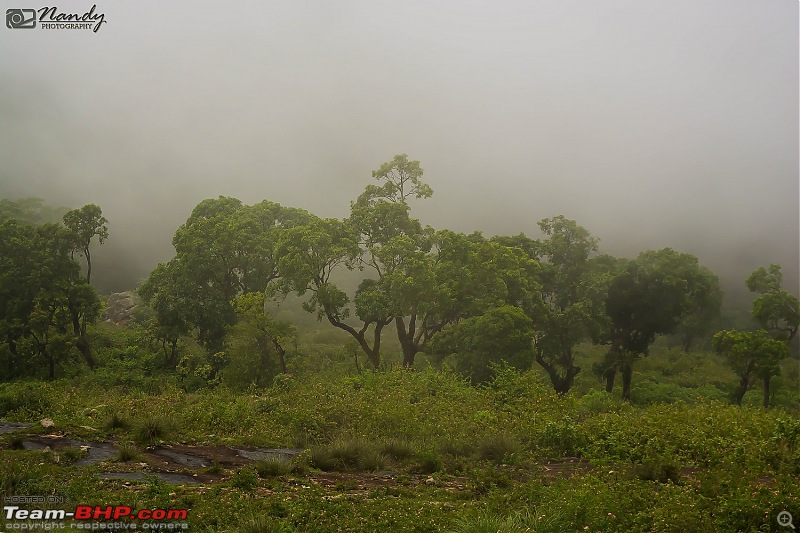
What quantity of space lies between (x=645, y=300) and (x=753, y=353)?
631 cm

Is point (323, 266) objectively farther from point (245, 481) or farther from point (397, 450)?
point (245, 481)

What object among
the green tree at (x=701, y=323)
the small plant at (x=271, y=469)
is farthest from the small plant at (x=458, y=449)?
the green tree at (x=701, y=323)

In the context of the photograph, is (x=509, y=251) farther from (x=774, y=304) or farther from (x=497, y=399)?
(x=774, y=304)

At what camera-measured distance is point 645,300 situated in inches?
1156

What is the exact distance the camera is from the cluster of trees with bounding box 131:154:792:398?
26438 millimetres

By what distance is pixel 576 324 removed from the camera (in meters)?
29.2

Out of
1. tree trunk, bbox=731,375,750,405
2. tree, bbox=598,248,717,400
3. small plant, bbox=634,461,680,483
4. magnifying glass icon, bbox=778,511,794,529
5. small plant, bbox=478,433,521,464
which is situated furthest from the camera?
tree, bbox=598,248,717,400

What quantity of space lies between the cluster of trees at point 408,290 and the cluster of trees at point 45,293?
4299 mm

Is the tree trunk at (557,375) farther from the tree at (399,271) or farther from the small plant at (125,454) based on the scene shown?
the small plant at (125,454)

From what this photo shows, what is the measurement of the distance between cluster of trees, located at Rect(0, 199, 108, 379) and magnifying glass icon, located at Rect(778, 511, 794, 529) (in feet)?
99.6

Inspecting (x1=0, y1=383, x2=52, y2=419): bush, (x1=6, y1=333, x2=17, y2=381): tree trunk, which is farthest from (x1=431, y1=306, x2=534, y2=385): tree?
(x1=6, y1=333, x2=17, y2=381): tree trunk

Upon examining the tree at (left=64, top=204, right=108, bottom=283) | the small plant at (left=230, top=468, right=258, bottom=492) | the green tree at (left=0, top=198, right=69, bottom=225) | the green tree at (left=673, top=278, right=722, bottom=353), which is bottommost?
the green tree at (left=673, top=278, right=722, bottom=353)

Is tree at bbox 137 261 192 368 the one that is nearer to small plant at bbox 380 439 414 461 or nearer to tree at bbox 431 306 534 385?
tree at bbox 431 306 534 385

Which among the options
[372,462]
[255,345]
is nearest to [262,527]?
[372,462]
